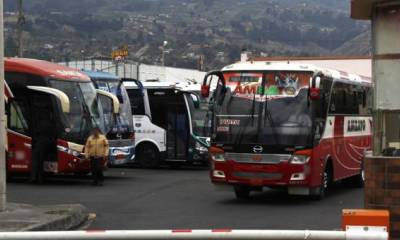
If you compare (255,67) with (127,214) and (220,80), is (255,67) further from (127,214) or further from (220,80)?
(127,214)

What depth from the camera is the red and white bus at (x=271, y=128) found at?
14516mm

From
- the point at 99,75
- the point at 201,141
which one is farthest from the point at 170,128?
the point at 99,75

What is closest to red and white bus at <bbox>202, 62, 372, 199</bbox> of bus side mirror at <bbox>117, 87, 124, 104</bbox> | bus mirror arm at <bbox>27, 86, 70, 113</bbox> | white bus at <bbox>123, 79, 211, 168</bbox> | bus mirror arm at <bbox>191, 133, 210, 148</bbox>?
bus mirror arm at <bbox>27, 86, 70, 113</bbox>

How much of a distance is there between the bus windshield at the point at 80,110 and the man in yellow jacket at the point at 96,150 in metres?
0.64

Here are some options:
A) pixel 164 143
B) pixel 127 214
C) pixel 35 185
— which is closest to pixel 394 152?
pixel 127 214

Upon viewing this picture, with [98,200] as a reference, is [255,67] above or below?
above

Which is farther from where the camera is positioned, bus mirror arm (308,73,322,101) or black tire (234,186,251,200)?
black tire (234,186,251,200)

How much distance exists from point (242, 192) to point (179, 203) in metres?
1.64

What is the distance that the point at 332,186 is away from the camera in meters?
19.1

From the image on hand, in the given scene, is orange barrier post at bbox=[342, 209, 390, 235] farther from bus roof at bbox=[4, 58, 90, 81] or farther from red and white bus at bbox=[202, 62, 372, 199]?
bus roof at bbox=[4, 58, 90, 81]

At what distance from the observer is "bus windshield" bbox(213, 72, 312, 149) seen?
48.1 feet

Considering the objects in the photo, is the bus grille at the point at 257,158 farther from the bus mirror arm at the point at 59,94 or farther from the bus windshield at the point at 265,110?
the bus mirror arm at the point at 59,94

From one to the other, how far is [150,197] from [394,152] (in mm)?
8670

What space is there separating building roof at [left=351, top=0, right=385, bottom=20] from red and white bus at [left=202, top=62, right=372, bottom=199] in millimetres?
5254
